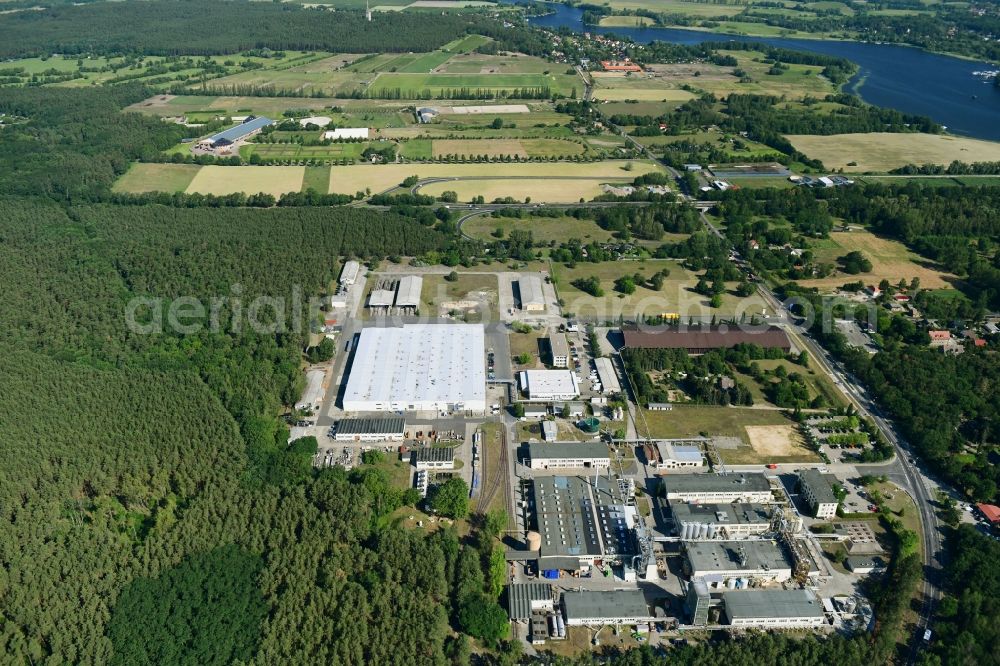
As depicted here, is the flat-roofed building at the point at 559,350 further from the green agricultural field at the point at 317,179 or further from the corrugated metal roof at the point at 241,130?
the corrugated metal roof at the point at 241,130

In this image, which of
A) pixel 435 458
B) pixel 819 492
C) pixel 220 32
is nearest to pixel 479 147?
pixel 435 458

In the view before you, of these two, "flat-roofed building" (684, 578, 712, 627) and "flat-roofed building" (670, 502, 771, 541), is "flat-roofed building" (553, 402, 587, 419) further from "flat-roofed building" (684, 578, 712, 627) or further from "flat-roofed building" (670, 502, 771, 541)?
"flat-roofed building" (684, 578, 712, 627)

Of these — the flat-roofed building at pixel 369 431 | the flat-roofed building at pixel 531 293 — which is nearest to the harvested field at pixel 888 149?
the flat-roofed building at pixel 531 293

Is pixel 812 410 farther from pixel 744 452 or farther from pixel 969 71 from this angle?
pixel 969 71

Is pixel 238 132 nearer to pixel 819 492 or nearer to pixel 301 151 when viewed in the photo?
pixel 301 151

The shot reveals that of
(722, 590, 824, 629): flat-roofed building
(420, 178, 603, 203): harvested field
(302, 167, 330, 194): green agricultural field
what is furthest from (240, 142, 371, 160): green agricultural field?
(722, 590, 824, 629): flat-roofed building

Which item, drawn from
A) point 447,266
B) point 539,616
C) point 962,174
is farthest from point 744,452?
point 962,174
